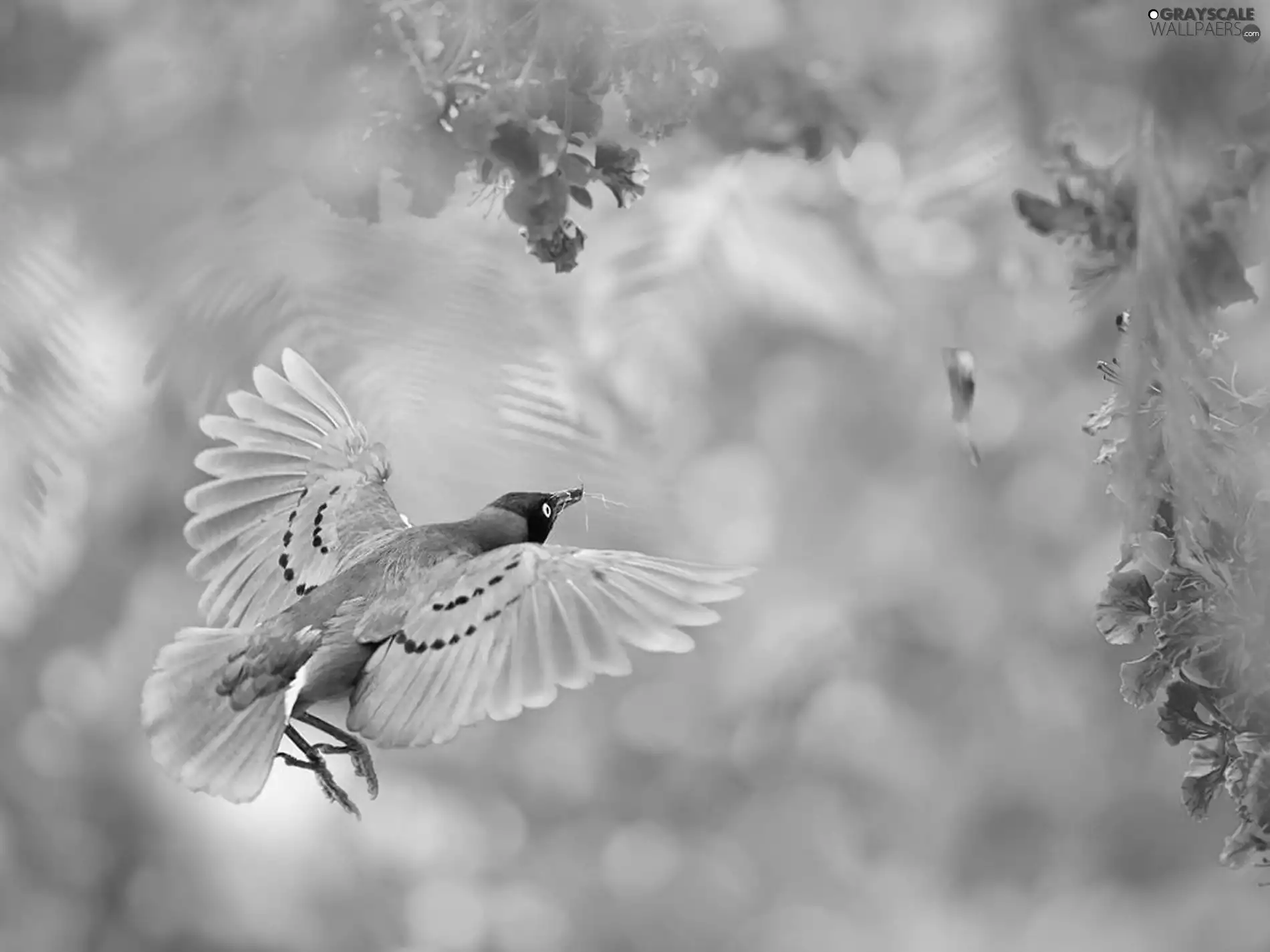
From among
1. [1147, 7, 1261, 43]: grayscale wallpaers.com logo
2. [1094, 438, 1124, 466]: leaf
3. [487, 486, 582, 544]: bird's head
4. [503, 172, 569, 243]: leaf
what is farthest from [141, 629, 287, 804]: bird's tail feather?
[1147, 7, 1261, 43]: grayscale wallpaers.com logo

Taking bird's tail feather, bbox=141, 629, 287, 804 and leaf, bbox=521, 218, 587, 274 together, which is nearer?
bird's tail feather, bbox=141, 629, 287, 804

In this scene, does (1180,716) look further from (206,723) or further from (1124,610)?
(206,723)

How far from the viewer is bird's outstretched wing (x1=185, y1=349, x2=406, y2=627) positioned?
2.26 feet

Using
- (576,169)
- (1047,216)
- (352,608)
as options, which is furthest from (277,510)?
(1047,216)

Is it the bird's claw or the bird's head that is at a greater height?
the bird's head

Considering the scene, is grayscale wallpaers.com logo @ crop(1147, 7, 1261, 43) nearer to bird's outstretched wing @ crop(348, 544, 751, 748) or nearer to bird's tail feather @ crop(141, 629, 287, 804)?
bird's outstretched wing @ crop(348, 544, 751, 748)

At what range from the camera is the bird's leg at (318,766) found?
52 cm

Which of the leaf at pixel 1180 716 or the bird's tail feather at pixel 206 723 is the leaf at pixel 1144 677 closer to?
the leaf at pixel 1180 716

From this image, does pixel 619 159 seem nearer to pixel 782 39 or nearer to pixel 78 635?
pixel 782 39

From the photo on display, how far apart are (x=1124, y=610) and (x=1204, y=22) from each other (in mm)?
254

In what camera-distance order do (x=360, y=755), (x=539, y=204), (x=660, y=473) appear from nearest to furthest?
(x=660, y=473)
(x=360, y=755)
(x=539, y=204)

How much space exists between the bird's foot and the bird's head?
0.39 feet

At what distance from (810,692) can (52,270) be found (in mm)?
1300

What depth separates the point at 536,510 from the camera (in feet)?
2.13
